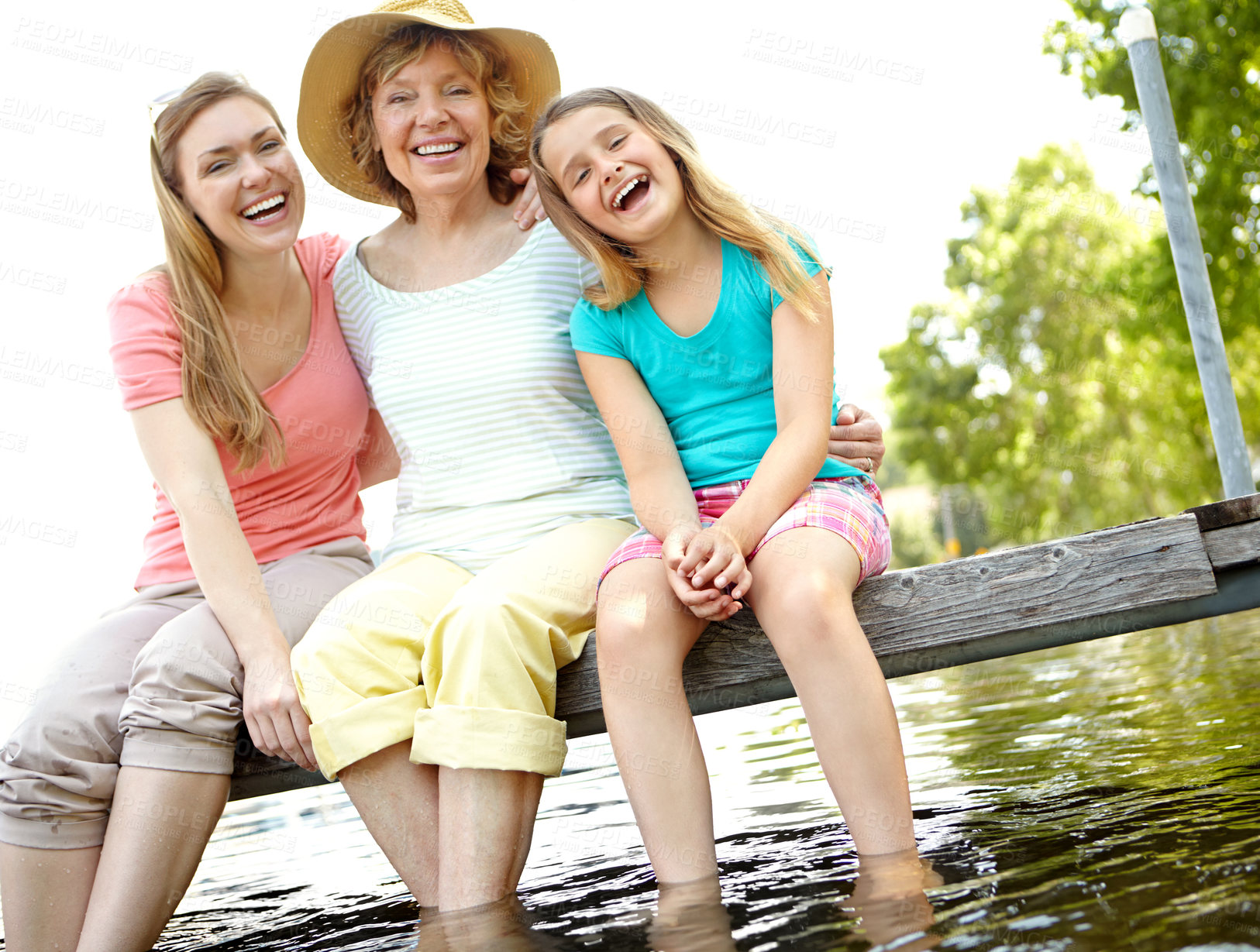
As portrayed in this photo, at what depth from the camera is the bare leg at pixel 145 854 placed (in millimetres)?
2314

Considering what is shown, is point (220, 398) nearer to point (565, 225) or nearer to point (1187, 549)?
point (565, 225)

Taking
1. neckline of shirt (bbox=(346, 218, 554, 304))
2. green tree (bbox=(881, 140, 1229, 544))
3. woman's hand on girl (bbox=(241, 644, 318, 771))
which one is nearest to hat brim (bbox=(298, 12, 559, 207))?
neckline of shirt (bbox=(346, 218, 554, 304))

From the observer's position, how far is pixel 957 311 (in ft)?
85.6

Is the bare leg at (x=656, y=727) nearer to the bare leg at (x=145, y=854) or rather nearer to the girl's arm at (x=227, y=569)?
Result: the girl's arm at (x=227, y=569)

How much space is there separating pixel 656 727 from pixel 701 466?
670 mm

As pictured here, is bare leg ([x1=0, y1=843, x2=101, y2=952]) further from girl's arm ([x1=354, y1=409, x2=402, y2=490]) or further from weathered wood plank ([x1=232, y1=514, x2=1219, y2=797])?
girl's arm ([x1=354, y1=409, x2=402, y2=490])

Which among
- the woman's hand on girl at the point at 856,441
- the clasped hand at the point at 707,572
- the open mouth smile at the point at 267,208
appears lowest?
the clasped hand at the point at 707,572

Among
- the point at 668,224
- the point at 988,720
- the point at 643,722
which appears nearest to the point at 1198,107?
the point at 988,720

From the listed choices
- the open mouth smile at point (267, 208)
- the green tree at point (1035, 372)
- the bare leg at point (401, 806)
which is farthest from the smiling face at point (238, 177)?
the green tree at point (1035, 372)

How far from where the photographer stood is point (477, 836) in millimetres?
2234

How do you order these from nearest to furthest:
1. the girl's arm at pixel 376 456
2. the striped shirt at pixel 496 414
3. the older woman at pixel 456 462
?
the older woman at pixel 456 462
the striped shirt at pixel 496 414
the girl's arm at pixel 376 456

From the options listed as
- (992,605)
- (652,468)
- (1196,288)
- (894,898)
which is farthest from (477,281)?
(1196,288)

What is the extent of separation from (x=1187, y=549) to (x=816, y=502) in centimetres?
73

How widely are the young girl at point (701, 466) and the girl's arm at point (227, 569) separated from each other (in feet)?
2.26
